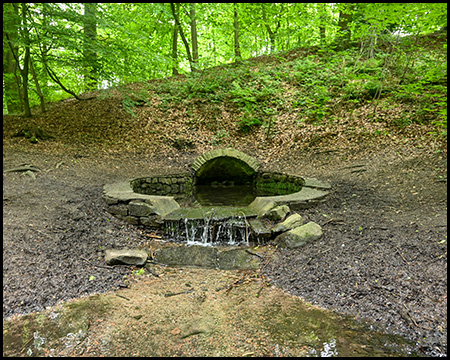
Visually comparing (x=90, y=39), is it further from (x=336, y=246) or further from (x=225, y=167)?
(x=336, y=246)

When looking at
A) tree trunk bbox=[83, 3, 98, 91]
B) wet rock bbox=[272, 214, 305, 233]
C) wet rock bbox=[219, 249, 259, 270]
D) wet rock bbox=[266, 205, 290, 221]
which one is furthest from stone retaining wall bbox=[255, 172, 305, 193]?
tree trunk bbox=[83, 3, 98, 91]

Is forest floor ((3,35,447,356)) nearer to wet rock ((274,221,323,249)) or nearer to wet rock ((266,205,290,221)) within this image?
wet rock ((274,221,323,249))

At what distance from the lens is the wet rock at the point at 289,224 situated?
15.7ft

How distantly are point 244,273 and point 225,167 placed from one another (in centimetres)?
557

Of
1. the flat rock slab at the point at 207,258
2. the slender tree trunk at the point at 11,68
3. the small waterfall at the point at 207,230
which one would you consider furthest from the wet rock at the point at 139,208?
the slender tree trunk at the point at 11,68

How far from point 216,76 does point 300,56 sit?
461cm

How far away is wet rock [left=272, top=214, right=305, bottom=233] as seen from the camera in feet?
15.7

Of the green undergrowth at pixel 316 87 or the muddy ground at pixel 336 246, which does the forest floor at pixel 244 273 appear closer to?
the muddy ground at pixel 336 246

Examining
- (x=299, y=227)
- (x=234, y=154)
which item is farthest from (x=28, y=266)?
(x=234, y=154)

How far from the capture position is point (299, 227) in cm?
450

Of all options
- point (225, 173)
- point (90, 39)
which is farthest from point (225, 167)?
point (90, 39)

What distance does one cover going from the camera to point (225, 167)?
30.2ft

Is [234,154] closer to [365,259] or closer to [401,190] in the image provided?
[401,190]

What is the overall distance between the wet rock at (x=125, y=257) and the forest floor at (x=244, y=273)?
110 millimetres
